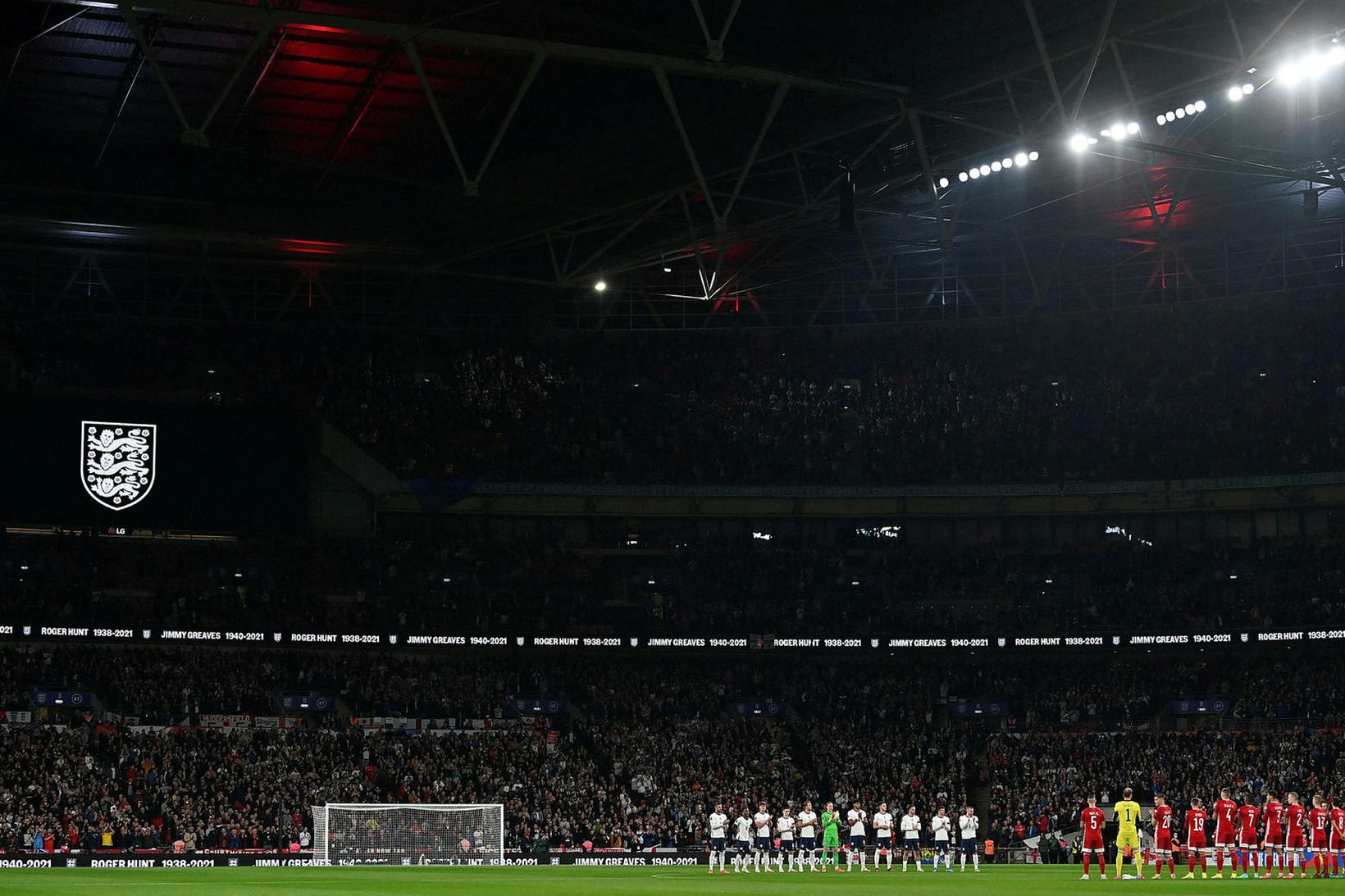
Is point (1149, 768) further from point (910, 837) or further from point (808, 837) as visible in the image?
point (808, 837)

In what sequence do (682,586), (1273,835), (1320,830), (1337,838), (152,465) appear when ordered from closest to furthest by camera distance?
(1273,835) < (1337,838) < (1320,830) < (152,465) < (682,586)

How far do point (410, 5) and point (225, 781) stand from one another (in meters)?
27.9

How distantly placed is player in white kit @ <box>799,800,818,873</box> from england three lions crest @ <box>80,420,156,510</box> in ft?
85.1

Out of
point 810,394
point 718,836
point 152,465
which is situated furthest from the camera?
point 810,394

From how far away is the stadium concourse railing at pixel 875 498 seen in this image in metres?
63.8

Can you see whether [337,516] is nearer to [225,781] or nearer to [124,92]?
[225,781]

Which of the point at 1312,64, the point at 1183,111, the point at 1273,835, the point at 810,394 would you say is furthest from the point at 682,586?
the point at 1312,64

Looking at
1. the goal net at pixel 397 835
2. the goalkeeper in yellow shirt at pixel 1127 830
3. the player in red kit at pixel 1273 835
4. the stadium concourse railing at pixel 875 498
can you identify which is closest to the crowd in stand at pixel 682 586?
the stadium concourse railing at pixel 875 498

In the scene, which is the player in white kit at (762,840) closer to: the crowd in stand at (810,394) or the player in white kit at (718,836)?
the player in white kit at (718,836)

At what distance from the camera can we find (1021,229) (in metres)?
56.8

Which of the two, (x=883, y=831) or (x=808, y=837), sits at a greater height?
(x=883, y=831)

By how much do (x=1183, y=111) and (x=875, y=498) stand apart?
89.5 ft

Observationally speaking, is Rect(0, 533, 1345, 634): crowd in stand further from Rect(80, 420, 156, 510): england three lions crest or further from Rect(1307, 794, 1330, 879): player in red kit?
Rect(1307, 794, 1330, 879): player in red kit

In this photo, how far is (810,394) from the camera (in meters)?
70.1
